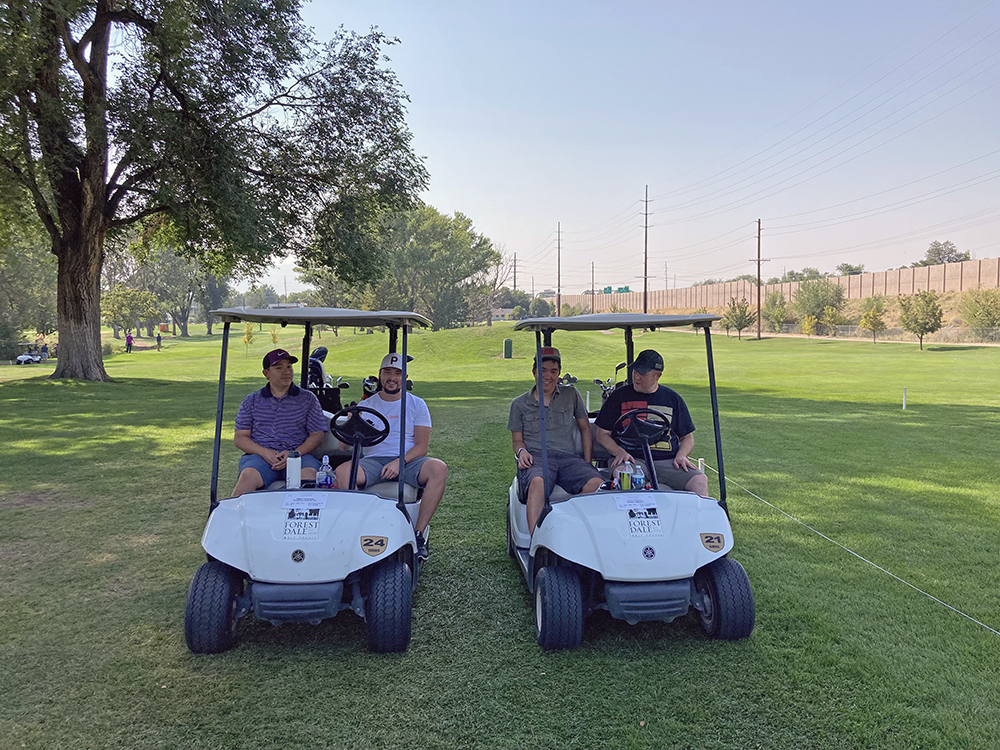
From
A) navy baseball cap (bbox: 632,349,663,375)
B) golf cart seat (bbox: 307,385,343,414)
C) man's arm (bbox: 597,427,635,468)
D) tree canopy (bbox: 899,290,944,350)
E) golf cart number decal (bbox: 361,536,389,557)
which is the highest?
tree canopy (bbox: 899,290,944,350)

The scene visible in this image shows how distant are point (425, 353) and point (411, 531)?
1399 inches

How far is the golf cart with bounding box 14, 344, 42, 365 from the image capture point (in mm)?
42688

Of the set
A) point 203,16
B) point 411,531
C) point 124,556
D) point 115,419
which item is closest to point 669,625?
point 411,531

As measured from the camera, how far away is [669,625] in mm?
4246

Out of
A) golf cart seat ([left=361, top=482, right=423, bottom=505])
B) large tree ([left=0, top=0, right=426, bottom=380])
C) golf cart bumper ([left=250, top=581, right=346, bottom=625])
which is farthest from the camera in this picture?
large tree ([left=0, top=0, right=426, bottom=380])

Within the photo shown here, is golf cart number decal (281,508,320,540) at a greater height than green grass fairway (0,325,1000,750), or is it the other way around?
golf cart number decal (281,508,320,540)

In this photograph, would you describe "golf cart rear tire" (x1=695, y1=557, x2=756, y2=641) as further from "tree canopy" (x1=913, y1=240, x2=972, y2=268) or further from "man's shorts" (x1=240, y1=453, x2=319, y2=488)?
"tree canopy" (x1=913, y1=240, x2=972, y2=268)

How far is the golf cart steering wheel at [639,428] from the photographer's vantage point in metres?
4.52

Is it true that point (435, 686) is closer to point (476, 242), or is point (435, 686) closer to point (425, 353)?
point (425, 353)

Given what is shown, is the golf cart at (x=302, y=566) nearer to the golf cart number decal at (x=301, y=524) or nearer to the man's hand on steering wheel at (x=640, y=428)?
the golf cart number decal at (x=301, y=524)

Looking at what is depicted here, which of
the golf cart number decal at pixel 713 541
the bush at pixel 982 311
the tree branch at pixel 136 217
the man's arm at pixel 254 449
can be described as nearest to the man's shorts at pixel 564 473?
the golf cart number decal at pixel 713 541

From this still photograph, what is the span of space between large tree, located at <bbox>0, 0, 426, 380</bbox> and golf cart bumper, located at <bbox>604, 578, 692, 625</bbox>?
15.1 meters

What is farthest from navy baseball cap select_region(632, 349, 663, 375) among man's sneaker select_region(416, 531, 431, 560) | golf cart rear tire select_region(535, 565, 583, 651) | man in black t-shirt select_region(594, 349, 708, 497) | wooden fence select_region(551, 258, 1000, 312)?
wooden fence select_region(551, 258, 1000, 312)

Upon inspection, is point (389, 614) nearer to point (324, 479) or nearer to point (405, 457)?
point (324, 479)
